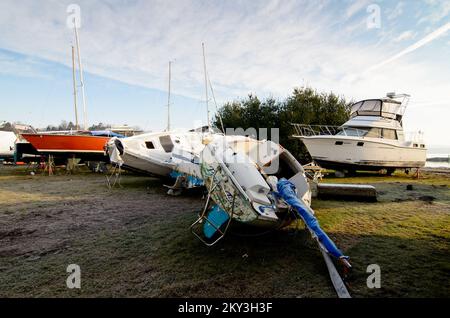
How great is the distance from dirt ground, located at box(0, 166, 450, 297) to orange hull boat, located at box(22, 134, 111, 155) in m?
7.13

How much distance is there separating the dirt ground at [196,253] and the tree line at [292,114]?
13.6 metres

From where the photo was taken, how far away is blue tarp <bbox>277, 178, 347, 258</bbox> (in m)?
3.26

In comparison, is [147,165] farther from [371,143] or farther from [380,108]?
[380,108]

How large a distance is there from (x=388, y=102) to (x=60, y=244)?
16937 mm

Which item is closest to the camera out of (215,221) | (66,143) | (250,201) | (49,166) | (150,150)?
(250,201)

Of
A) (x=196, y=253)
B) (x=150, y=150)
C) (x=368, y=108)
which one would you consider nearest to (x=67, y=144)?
(x=150, y=150)

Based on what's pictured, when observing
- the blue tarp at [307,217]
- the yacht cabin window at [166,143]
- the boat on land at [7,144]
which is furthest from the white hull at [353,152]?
the boat on land at [7,144]

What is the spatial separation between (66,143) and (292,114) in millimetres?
14737

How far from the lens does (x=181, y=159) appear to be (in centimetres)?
841

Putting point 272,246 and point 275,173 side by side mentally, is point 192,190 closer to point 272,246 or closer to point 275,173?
point 275,173

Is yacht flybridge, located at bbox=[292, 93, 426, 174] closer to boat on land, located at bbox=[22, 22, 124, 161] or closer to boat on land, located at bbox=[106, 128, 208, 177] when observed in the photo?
boat on land, located at bbox=[106, 128, 208, 177]

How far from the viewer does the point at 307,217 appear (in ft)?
11.5

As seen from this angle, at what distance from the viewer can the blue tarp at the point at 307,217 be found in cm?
326
